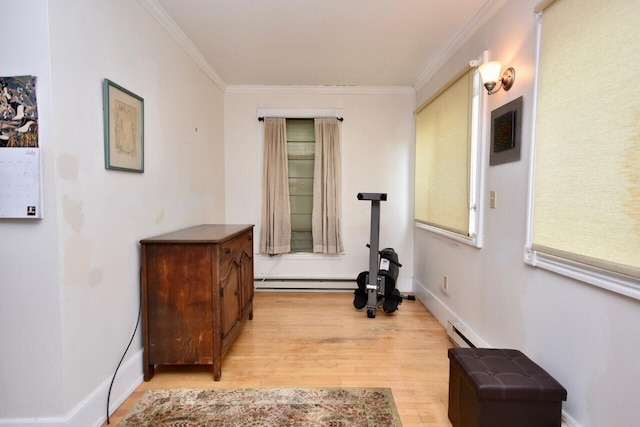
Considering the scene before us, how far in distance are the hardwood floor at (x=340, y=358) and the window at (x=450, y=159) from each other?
0.97 m

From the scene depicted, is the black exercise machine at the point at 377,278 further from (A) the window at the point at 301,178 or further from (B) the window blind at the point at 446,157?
(A) the window at the point at 301,178

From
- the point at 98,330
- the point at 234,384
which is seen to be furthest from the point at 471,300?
the point at 98,330

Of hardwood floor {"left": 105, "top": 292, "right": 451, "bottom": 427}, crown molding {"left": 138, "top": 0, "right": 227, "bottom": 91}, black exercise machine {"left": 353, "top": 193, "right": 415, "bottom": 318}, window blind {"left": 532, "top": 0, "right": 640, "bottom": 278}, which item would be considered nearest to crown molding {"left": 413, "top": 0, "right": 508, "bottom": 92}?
window blind {"left": 532, "top": 0, "right": 640, "bottom": 278}

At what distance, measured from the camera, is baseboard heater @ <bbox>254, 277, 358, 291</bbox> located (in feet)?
13.1

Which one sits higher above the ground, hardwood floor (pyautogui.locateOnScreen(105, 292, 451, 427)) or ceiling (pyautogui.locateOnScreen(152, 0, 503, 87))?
ceiling (pyautogui.locateOnScreen(152, 0, 503, 87))

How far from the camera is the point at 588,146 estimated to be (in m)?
1.35

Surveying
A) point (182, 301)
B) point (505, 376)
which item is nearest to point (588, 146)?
point (505, 376)

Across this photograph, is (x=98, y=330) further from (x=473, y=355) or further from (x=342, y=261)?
(x=342, y=261)

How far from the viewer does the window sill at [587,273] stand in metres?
1.15

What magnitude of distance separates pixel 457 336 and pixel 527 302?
3.19ft

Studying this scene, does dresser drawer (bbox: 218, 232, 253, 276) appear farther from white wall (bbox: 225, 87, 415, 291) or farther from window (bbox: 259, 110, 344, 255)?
white wall (bbox: 225, 87, 415, 291)

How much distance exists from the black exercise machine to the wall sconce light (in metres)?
1.36

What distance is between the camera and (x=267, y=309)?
341 centimetres

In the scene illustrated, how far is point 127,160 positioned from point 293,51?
182 cm
